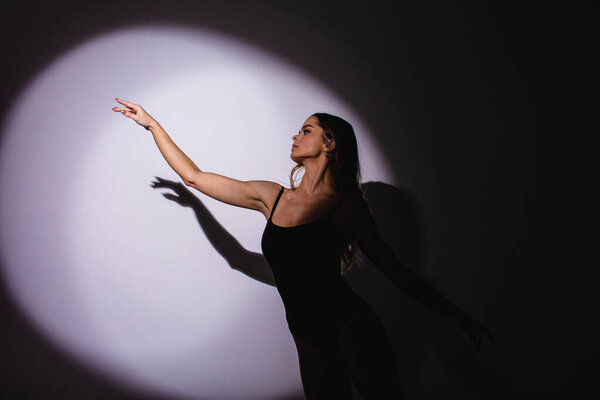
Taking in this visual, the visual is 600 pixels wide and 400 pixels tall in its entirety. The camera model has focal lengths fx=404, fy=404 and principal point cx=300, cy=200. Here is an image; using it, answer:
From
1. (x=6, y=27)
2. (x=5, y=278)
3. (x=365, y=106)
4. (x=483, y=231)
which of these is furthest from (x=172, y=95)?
(x=483, y=231)

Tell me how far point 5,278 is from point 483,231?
247 cm

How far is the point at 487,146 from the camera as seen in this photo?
2.29m

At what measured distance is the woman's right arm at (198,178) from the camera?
1.59 m

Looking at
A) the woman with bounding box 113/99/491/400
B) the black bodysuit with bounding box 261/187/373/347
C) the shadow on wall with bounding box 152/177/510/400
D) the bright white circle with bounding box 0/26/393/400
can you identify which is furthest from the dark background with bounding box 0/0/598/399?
the black bodysuit with bounding box 261/187/373/347

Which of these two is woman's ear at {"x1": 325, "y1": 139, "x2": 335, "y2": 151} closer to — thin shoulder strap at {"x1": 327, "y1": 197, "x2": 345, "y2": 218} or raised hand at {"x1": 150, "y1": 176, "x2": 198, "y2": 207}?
thin shoulder strap at {"x1": 327, "y1": 197, "x2": 345, "y2": 218}

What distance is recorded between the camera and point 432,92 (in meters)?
2.25

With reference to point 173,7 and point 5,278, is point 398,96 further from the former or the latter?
point 5,278

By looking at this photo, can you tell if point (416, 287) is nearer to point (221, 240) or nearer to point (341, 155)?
point (341, 155)

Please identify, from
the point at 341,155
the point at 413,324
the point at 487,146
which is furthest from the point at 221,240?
the point at 487,146

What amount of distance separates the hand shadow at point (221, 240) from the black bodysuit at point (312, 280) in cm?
60

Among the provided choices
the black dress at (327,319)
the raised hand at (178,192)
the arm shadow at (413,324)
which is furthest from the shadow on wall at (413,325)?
the raised hand at (178,192)

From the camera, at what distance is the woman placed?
56.1 inches

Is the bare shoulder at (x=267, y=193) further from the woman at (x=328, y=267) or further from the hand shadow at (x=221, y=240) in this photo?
the hand shadow at (x=221, y=240)

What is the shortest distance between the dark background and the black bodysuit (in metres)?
0.92
